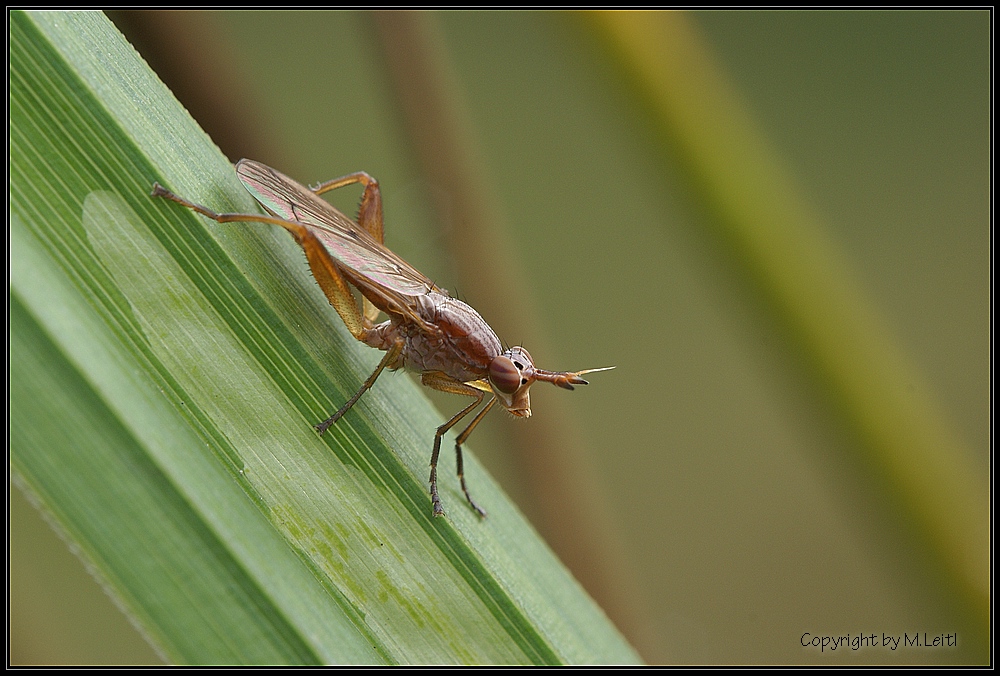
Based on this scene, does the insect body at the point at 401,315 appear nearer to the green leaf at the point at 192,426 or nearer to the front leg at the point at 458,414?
the front leg at the point at 458,414

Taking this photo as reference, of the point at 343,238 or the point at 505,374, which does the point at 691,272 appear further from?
the point at 343,238

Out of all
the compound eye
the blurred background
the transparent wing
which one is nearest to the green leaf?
the transparent wing

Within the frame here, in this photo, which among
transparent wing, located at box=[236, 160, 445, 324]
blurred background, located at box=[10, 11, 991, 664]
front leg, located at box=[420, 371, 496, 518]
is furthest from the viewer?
blurred background, located at box=[10, 11, 991, 664]

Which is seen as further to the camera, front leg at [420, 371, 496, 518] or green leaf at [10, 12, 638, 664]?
front leg at [420, 371, 496, 518]

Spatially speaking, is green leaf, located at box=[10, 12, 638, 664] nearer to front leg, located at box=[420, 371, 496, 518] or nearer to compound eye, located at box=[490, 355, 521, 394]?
front leg, located at box=[420, 371, 496, 518]

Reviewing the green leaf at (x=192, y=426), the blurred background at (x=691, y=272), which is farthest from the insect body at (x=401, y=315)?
the blurred background at (x=691, y=272)

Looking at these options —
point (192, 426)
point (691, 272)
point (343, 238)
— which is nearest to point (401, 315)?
point (343, 238)
